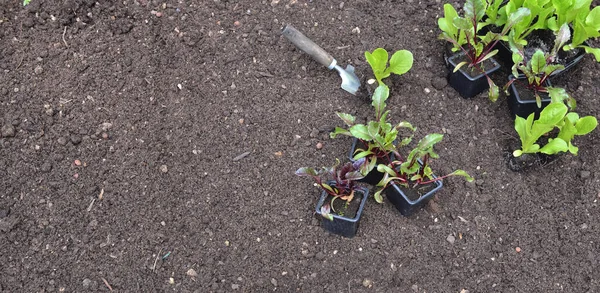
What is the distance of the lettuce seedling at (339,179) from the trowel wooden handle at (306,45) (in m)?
0.55

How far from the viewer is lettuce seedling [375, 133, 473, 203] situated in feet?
6.73

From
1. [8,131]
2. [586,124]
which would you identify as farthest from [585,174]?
[8,131]

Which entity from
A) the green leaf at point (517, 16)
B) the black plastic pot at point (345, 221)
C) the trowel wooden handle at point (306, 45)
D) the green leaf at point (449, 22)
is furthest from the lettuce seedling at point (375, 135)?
the green leaf at point (517, 16)

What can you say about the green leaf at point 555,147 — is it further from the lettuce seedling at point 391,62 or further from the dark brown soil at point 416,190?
the lettuce seedling at point 391,62

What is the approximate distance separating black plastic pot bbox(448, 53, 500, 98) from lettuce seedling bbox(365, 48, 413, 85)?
23cm

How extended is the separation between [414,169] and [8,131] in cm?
172

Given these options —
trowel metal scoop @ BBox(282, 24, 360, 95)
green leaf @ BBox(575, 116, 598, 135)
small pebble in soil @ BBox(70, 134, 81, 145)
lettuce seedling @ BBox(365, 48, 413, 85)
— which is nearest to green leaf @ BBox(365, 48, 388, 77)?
lettuce seedling @ BBox(365, 48, 413, 85)

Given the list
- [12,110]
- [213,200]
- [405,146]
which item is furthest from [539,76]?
[12,110]

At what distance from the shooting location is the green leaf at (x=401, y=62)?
2348 millimetres

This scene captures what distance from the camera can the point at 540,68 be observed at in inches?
90.0

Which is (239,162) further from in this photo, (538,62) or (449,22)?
(538,62)

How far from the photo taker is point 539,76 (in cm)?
240

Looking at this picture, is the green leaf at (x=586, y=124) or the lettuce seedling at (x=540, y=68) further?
the lettuce seedling at (x=540, y=68)

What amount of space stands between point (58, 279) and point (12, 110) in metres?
0.82
